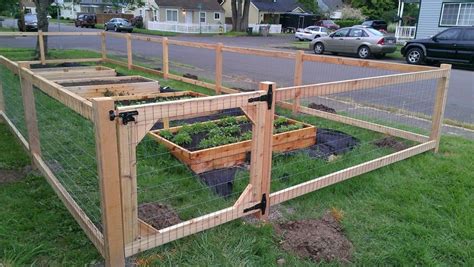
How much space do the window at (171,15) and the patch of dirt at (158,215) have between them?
48709 mm

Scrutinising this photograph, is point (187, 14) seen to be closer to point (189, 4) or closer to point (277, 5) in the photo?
point (189, 4)

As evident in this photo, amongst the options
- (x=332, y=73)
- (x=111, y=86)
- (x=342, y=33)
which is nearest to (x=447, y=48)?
(x=342, y=33)

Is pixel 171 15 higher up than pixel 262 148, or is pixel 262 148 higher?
pixel 171 15

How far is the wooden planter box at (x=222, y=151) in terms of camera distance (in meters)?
4.67

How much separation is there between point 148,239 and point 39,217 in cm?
127

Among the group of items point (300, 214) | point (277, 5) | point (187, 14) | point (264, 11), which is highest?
point (277, 5)

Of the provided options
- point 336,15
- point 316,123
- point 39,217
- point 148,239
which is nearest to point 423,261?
point 148,239

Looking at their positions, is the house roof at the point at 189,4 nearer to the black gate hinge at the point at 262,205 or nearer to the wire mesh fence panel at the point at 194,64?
the wire mesh fence panel at the point at 194,64

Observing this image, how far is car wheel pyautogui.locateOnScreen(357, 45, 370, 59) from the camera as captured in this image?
68.2 ft

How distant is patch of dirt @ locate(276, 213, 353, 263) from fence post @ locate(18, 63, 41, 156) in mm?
2876

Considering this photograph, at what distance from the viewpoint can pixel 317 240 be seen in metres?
3.47

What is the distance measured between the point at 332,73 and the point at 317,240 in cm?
1091

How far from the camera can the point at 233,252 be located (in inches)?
128

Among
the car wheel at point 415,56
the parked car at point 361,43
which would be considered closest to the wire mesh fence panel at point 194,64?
the parked car at point 361,43
